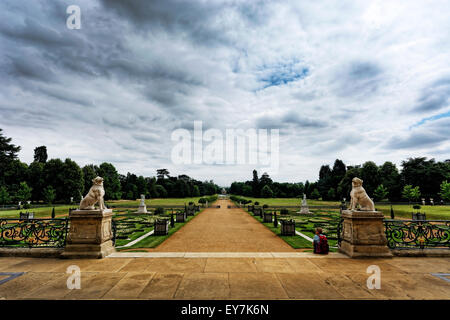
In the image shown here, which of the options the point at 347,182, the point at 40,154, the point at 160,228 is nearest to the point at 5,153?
the point at 40,154

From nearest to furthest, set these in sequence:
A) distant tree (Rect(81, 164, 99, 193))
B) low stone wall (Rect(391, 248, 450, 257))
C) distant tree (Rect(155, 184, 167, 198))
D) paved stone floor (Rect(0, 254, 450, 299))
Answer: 1. paved stone floor (Rect(0, 254, 450, 299))
2. low stone wall (Rect(391, 248, 450, 257))
3. distant tree (Rect(81, 164, 99, 193))
4. distant tree (Rect(155, 184, 167, 198))

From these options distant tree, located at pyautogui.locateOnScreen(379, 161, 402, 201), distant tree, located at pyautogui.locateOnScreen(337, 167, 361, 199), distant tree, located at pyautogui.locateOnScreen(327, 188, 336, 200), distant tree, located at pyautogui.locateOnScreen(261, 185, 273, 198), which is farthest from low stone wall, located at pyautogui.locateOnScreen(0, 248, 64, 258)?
distant tree, located at pyautogui.locateOnScreen(261, 185, 273, 198)

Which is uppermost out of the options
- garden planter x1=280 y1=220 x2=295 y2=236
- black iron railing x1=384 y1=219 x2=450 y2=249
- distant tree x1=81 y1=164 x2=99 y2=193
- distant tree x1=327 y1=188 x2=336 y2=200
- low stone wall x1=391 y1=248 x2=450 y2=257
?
distant tree x1=81 y1=164 x2=99 y2=193

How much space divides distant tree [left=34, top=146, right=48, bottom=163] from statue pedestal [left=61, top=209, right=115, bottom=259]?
300ft

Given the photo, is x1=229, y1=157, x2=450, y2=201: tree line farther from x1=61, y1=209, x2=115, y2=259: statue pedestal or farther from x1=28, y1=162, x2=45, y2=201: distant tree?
x1=28, y1=162, x2=45, y2=201: distant tree

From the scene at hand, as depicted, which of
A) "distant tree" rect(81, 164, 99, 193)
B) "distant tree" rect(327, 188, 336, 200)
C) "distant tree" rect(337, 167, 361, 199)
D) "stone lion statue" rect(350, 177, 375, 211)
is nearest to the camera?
"stone lion statue" rect(350, 177, 375, 211)

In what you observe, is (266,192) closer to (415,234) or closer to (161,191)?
(161,191)

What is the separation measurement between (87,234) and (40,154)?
3684 inches

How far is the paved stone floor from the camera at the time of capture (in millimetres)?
4539

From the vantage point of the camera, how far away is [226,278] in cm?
545

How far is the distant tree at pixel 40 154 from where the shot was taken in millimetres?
76438

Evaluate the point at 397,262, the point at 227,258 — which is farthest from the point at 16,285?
the point at 397,262
